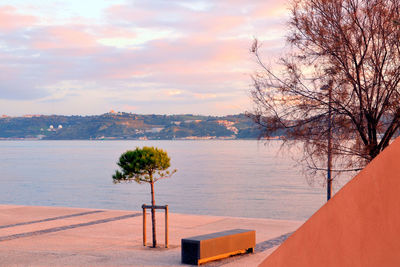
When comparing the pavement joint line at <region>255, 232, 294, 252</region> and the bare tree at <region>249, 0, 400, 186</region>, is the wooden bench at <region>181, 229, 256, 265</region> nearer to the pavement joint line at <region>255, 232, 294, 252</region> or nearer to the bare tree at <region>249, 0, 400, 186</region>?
the pavement joint line at <region>255, 232, 294, 252</region>

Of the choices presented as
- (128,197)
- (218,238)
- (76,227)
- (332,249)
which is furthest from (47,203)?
(332,249)

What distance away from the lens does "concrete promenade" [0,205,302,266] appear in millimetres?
9820

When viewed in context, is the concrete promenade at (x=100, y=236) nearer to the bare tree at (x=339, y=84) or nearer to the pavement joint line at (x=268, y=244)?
the pavement joint line at (x=268, y=244)

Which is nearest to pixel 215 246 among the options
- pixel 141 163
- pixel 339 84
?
pixel 141 163

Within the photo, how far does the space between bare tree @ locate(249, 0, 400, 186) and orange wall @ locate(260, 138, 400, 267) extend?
5850 mm

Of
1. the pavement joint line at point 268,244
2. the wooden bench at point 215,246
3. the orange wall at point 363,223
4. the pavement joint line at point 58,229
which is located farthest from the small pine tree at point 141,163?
the orange wall at point 363,223

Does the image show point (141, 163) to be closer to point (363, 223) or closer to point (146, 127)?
point (363, 223)

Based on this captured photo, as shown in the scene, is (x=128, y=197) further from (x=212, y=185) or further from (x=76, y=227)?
(x=76, y=227)

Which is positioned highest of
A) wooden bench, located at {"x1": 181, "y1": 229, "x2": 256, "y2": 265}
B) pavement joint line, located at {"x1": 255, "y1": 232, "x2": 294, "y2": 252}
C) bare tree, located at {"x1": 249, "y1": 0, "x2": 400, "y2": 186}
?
bare tree, located at {"x1": 249, "y1": 0, "x2": 400, "y2": 186}

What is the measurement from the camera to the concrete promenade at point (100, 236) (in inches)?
387

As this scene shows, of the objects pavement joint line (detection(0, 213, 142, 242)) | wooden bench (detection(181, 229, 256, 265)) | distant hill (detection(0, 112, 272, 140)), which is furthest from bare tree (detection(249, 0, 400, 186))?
distant hill (detection(0, 112, 272, 140))

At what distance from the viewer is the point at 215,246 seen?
9.58 metres

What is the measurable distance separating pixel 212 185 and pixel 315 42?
4899cm

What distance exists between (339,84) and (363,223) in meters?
6.50
